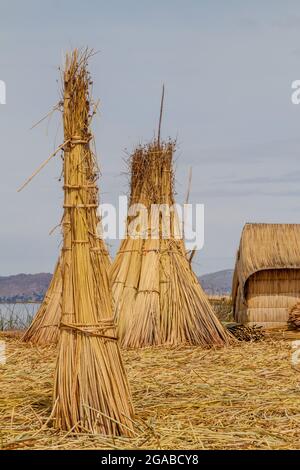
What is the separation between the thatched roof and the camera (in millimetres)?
9914

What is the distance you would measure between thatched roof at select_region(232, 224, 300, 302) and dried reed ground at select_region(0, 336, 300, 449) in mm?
1879

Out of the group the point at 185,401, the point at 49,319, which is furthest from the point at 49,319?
the point at 185,401

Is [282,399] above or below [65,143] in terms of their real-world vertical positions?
below

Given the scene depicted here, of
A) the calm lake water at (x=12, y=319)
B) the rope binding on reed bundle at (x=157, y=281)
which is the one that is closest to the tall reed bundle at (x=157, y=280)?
the rope binding on reed bundle at (x=157, y=281)

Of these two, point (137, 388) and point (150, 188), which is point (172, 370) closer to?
point (137, 388)

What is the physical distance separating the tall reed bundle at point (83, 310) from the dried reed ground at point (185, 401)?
143mm

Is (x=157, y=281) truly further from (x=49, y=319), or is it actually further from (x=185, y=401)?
(x=185, y=401)

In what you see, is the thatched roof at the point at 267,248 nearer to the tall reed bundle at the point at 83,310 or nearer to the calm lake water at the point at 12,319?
the calm lake water at the point at 12,319

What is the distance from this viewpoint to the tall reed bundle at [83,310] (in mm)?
4496

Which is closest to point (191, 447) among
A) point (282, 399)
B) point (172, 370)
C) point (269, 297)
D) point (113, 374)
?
point (113, 374)

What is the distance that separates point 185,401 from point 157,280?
3.30 meters

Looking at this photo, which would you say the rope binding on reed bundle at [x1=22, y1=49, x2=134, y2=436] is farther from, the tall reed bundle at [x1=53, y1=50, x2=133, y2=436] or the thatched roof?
the thatched roof

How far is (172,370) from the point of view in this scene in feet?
22.9

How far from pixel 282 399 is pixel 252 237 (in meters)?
4.70
